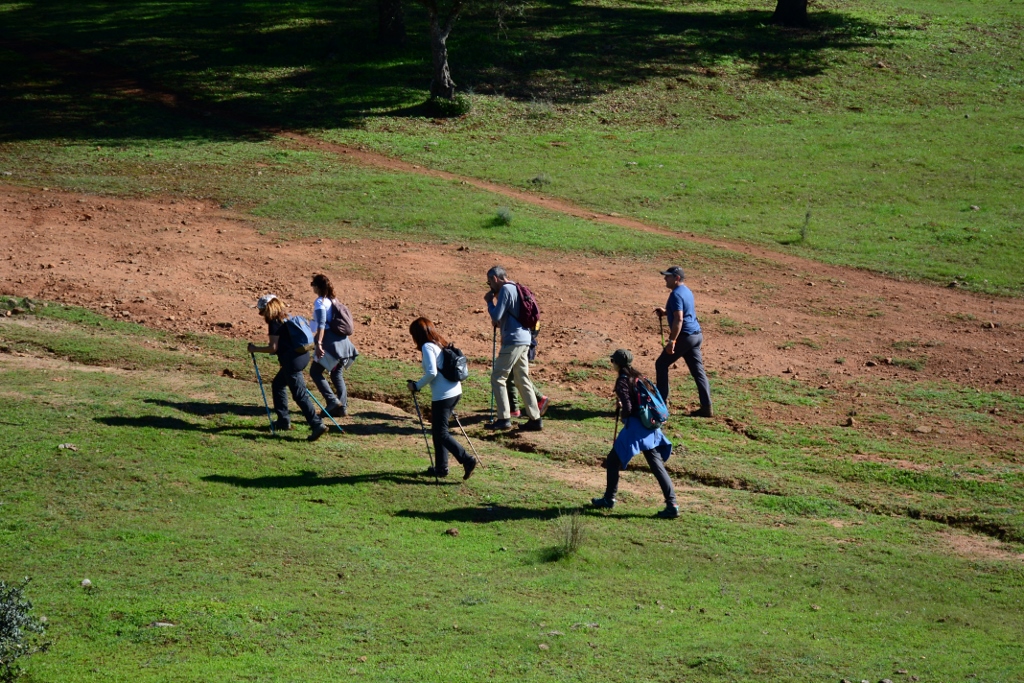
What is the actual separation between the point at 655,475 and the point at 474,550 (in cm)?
224

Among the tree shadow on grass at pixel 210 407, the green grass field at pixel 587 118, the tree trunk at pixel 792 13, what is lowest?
the tree shadow on grass at pixel 210 407

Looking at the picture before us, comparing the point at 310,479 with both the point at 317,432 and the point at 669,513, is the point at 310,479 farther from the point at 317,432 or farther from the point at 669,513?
the point at 669,513

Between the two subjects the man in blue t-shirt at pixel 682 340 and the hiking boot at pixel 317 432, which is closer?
the hiking boot at pixel 317 432

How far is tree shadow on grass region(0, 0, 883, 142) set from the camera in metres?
29.8

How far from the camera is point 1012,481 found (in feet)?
42.8

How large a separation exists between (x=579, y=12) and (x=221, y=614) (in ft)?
119

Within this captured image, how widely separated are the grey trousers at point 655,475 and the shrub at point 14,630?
19.3 feet

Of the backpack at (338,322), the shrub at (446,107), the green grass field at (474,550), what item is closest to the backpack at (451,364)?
the green grass field at (474,550)

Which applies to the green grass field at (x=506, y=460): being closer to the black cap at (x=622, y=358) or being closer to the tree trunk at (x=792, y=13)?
the black cap at (x=622, y=358)

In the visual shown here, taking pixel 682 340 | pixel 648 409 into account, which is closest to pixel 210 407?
pixel 648 409

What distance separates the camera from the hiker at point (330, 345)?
13.8 m

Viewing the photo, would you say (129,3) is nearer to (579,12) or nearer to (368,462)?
(579,12)

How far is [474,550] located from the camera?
10703 millimetres

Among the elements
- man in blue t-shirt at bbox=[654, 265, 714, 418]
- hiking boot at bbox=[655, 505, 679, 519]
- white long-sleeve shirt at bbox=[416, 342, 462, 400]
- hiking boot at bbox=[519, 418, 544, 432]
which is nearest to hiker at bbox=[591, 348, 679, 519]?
hiking boot at bbox=[655, 505, 679, 519]
